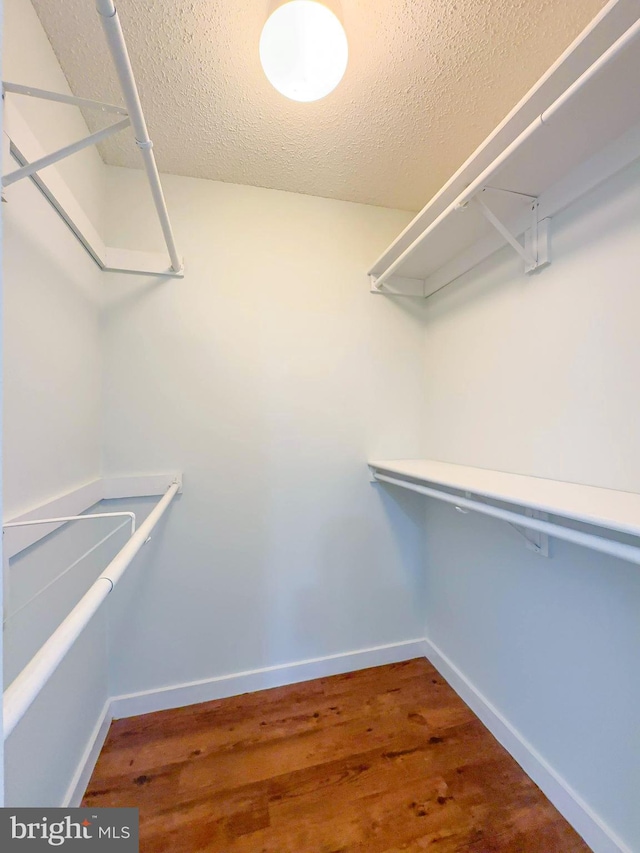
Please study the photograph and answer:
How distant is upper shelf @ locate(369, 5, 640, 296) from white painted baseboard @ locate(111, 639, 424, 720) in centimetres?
198

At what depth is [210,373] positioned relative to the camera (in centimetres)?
175

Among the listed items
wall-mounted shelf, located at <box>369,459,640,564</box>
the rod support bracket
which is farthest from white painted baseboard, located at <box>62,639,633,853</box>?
wall-mounted shelf, located at <box>369,459,640,564</box>

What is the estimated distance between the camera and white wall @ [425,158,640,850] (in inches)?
42.2

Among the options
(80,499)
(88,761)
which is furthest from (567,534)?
(88,761)

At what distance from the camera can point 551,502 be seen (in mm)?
941

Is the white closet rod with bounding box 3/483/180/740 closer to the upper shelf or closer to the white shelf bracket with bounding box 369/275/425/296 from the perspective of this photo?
the upper shelf

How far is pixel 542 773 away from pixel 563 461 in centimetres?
112

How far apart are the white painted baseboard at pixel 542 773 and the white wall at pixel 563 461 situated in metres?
0.03

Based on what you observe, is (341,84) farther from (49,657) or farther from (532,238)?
(49,657)

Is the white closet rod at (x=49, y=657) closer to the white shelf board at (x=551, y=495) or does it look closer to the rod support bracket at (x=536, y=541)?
the white shelf board at (x=551, y=495)

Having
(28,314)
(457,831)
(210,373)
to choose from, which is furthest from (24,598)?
(457,831)

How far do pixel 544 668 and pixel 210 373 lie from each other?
1803 millimetres

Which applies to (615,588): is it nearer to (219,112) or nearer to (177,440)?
(177,440)

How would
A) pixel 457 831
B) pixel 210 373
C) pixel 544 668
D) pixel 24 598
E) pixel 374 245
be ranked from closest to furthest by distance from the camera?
pixel 24 598 < pixel 457 831 < pixel 544 668 < pixel 210 373 < pixel 374 245
